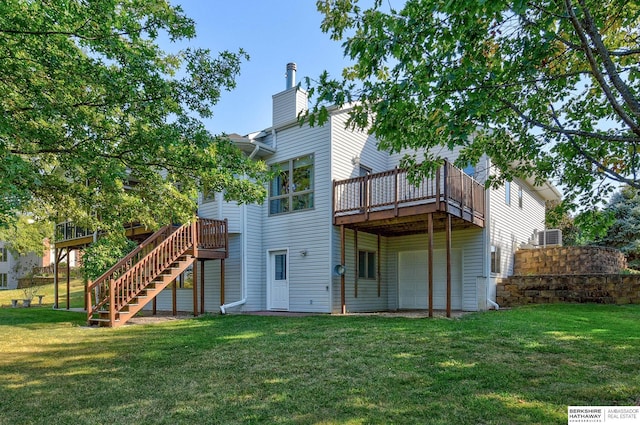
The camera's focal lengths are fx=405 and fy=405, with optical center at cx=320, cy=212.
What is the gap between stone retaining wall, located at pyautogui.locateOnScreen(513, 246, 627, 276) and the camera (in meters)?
13.8

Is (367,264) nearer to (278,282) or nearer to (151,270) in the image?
(278,282)

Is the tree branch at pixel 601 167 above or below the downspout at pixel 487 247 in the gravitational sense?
above

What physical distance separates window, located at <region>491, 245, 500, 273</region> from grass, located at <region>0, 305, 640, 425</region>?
4.23 m

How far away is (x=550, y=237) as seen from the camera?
1692 centimetres

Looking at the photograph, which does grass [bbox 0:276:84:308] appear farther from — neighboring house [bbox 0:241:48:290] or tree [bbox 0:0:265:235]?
tree [bbox 0:0:265:235]

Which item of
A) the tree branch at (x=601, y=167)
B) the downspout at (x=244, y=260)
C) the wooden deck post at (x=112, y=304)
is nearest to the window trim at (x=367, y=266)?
the downspout at (x=244, y=260)

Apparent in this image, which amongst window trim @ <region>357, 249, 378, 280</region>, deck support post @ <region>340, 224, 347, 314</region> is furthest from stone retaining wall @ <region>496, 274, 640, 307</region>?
deck support post @ <region>340, 224, 347, 314</region>

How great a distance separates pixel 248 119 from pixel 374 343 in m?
11.3

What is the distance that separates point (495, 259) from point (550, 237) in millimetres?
5687

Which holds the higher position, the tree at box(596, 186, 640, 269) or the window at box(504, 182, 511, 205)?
the window at box(504, 182, 511, 205)

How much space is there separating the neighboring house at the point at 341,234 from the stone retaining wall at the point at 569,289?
60 cm

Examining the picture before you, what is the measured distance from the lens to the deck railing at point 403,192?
9.91m

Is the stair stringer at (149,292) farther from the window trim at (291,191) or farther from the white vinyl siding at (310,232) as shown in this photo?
the window trim at (291,191)

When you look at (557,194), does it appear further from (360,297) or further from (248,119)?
(248,119)
